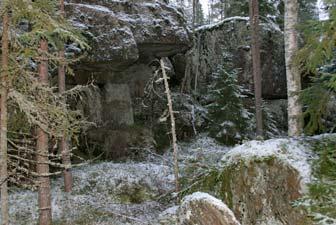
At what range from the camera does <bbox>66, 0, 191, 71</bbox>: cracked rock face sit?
48.2ft

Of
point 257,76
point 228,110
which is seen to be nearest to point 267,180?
point 257,76

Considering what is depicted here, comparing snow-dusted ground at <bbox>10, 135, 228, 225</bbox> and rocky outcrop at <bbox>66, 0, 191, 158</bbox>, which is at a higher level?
rocky outcrop at <bbox>66, 0, 191, 158</bbox>

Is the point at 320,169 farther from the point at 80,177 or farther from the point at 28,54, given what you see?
the point at 80,177

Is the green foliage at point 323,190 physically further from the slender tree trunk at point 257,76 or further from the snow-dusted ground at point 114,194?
the slender tree trunk at point 257,76

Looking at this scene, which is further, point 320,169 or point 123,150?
point 123,150

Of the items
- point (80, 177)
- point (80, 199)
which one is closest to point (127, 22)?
point (80, 177)

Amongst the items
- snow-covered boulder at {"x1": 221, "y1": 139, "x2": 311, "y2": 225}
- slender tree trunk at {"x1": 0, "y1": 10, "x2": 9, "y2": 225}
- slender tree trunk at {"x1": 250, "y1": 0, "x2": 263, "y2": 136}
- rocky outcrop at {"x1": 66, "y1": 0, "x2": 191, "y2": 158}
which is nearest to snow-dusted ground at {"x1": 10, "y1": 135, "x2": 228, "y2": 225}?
rocky outcrop at {"x1": 66, "y1": 0, "x2": 191, "y2": 158}

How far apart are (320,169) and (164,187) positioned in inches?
320

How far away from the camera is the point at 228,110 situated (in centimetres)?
1872

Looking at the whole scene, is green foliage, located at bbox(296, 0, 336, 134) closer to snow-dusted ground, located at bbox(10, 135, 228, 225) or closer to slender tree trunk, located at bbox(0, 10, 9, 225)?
slender tree trunk, located at bbox(0, 10, 9, 225)

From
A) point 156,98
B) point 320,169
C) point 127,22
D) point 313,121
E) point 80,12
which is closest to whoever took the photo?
point 320,169

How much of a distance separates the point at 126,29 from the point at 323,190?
11.5 meters

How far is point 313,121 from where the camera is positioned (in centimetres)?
680

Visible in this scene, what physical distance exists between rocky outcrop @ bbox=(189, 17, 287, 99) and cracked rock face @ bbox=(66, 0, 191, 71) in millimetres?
4649
